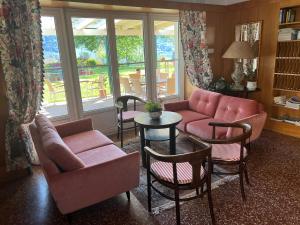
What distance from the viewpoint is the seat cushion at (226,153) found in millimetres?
2213

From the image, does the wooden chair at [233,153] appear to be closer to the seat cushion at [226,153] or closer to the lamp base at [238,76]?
the seat cushion at [226,153]

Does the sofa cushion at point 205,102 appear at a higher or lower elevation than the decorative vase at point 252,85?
lower

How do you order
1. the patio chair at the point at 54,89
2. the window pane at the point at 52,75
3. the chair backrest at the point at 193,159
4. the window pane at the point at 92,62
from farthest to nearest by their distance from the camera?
the window pane at the point at 92,62, the patio chair at the point at 54,89, the window pane at the point at 52,75, the chair backrest at the point at 193,159

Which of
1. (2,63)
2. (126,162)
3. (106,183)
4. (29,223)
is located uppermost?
(2,63)

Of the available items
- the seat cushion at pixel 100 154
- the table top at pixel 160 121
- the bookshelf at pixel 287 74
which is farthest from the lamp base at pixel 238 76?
the seat cushion at pixel 100 154

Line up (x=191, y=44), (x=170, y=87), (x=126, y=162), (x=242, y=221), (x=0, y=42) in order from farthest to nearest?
(x=170, y=87)
(x=191, y=44)
(x=0, y=42)
(x=126, y=162)
(x=242, y=221)

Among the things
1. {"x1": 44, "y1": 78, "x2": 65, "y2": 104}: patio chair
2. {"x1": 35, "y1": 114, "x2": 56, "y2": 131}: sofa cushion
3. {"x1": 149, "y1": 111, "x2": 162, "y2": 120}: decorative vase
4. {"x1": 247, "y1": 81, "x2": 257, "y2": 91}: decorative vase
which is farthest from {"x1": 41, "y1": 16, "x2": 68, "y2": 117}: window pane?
{"x1": 247, "y1": 81, "x2": 257, "y2": 91}: decorative vase

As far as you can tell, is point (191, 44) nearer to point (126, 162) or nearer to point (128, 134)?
point (128, 134)

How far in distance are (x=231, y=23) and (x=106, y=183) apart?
13.5 feet

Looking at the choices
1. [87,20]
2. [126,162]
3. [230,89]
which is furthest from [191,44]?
[126,162]

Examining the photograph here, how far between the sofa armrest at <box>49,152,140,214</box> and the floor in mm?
213

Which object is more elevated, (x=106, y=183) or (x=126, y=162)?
(x=126, y=162)

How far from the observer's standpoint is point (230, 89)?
414 cm

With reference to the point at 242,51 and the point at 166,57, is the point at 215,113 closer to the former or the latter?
the point at 242,51
